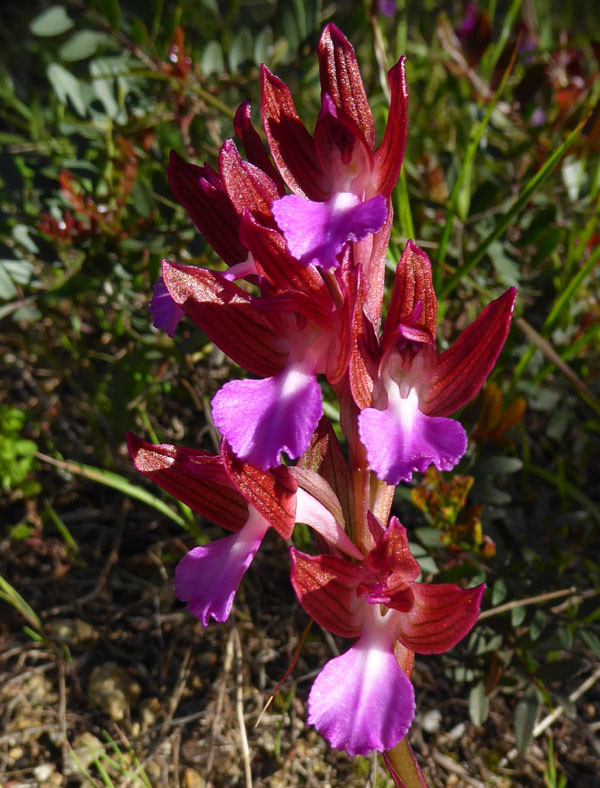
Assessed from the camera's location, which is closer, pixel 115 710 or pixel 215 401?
pixel 215 401

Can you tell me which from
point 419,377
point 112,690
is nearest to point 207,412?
point 112,690

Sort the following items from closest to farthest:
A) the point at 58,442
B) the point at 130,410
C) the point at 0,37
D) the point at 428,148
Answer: the point at 130,410 < the point at 58,442 < the point at 428,148 < the point at 0,37

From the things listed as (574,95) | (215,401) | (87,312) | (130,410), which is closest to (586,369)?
(574,95)

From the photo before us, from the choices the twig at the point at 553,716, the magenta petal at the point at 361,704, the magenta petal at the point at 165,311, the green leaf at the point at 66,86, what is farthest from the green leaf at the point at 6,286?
the twig at the point at 553,716

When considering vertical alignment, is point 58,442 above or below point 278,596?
above

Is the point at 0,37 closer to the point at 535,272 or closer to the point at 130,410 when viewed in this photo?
the point at 130,410

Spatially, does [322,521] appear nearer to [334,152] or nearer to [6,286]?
[334,152]

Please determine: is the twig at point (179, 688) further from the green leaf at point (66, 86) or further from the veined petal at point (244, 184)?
the green leaf at point (66, 86)
